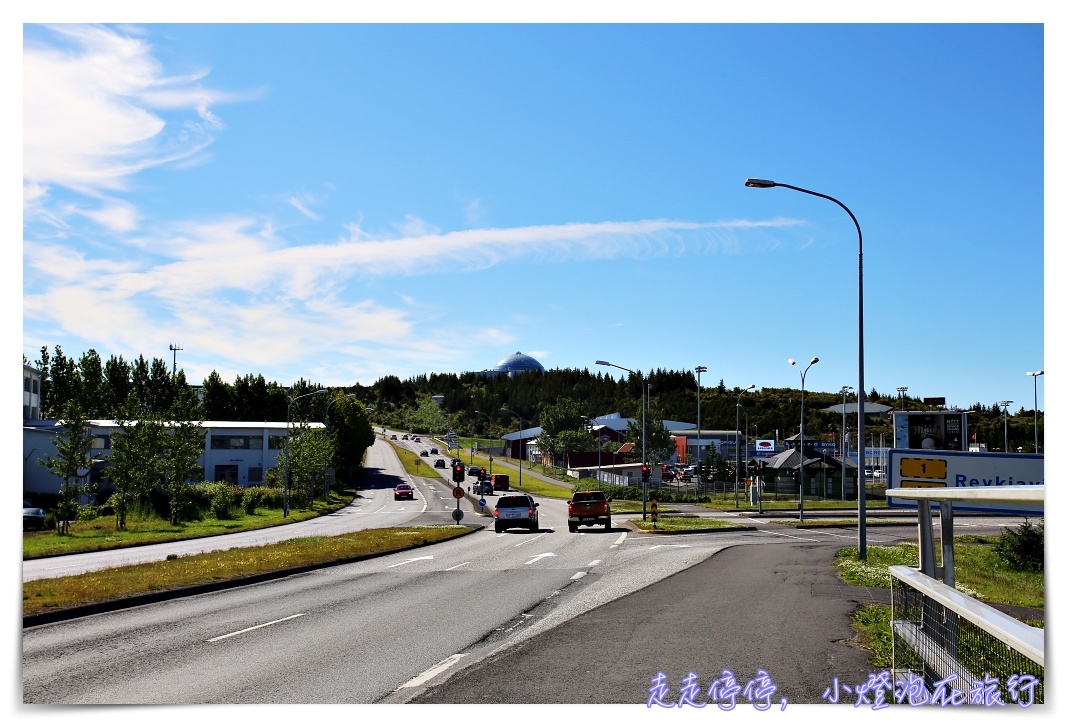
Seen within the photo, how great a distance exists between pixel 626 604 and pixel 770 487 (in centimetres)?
6945

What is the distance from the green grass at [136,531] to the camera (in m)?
36.0

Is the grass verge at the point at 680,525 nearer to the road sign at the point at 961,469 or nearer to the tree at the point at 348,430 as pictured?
the road sign at the point at 961,469

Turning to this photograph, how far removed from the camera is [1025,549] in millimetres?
23859

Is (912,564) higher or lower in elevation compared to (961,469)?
lower

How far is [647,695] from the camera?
840 cm

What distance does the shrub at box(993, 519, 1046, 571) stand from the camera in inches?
918

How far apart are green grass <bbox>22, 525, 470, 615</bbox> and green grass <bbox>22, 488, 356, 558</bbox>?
9.83 metres

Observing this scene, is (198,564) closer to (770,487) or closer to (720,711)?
(720,711)

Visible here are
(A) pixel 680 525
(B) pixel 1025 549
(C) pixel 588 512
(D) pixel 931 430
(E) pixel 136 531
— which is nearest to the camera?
(B) pixel 1025 549

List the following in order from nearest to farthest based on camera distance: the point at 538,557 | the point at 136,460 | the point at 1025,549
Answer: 1. the point at 1025,549
2. the point at 538,557
3. the point at 136,460

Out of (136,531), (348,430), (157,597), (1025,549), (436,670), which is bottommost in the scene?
(136,531)

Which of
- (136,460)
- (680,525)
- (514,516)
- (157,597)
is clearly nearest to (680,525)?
(680,525)

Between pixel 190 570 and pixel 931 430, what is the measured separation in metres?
20.6

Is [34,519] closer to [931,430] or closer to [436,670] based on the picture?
[931,430]
